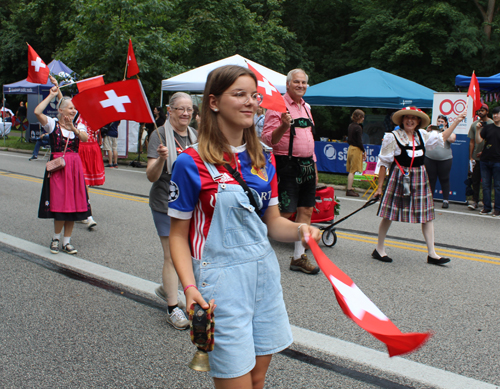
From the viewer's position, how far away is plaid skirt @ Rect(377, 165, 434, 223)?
241 inches

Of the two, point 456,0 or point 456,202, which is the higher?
point 456,0

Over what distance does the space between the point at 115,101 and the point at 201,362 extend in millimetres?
2269

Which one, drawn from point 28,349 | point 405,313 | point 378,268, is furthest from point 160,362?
point 378,268

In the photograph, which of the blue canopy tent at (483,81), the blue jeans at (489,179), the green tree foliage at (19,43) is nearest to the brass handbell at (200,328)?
the blue jeans at (489,179)

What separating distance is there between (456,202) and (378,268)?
6.14 meters

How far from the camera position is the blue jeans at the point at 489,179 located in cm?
982

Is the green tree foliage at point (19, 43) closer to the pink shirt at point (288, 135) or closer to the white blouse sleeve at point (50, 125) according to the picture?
the white blouse sleeve at point (50, 125)

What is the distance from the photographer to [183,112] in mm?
4031

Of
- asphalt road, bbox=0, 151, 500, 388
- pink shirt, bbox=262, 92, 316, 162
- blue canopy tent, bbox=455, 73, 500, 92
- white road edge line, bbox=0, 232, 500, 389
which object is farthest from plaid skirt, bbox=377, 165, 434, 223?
blue canopy tent, bbox=455, 73, 500, 92

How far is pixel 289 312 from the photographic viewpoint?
4.49 metres

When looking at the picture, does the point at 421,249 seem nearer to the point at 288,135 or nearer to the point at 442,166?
the point at 288,135

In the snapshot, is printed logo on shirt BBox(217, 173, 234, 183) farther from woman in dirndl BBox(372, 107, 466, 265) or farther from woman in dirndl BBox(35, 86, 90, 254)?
woman in dirndl BBox(35, 86, 90, 254)

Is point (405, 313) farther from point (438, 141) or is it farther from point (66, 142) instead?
point (66, 142)

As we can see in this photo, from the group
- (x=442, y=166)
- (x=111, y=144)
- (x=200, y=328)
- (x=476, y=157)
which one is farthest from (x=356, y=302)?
(x=111, y=144)
